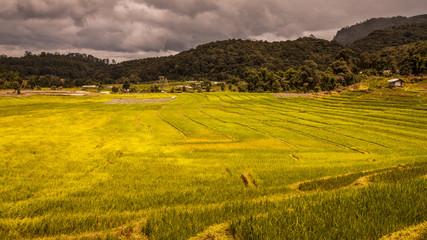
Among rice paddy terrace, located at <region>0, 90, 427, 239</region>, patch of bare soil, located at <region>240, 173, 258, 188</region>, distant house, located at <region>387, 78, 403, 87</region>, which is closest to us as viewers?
rice paddy terrace, located at <region>0, 90, 427, 239</region>

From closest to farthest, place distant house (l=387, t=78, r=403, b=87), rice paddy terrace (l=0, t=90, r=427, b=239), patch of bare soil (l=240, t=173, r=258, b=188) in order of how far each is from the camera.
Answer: rice paddy terrace (l=0, t=90, r=427, b=239)
patch of bare soil (l=240, t=173, r=258, b=188)
distant house (l=387, t=78, r=403, b=87)

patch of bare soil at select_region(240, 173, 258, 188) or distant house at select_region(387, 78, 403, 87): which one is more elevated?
distant house at select_region(387, 78, 403, 87)

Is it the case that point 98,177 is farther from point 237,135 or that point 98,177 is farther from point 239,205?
point 237,135

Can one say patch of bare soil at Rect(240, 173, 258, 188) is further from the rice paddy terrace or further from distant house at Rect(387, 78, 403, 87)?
distant house at Rect(387, 78, 403, 87)

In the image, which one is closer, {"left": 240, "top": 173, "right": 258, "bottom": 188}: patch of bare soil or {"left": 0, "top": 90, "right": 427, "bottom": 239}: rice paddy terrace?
{"left": 0, "top": 90, "right": 427, "bottom": 239}: rice paddy terrace

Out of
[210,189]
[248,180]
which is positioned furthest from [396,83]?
[210,189]

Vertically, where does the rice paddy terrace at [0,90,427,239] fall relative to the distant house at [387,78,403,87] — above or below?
below

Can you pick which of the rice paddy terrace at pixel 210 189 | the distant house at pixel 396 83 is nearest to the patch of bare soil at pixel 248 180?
the rice paddy terrace at pixel 210 189

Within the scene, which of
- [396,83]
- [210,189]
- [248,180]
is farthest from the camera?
[396,83]

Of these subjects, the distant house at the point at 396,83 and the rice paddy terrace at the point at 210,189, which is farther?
the distant house at the point at 396,83

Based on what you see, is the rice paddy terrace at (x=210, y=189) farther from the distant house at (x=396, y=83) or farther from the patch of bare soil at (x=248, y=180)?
the distant house at (x=396, y=83)

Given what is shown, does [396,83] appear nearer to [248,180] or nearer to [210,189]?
[248,180]

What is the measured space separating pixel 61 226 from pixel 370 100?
61.9 m

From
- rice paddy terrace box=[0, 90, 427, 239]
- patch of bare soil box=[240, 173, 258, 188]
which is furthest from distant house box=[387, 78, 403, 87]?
patch of bare soil box=[240, 173, 258, 188]
